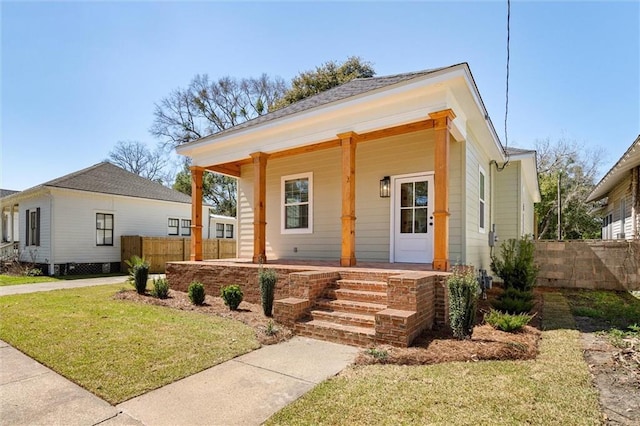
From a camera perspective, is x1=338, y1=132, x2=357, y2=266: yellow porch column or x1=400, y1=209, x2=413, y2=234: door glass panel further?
x1=400, y1=209, x2=413, y2=234: door glass panel

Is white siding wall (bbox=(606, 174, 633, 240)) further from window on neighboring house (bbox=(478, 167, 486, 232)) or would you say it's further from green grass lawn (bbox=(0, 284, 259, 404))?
green grass lawn (bbox=(0, 284, 259, 404))

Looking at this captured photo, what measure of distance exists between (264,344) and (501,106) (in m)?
7.84

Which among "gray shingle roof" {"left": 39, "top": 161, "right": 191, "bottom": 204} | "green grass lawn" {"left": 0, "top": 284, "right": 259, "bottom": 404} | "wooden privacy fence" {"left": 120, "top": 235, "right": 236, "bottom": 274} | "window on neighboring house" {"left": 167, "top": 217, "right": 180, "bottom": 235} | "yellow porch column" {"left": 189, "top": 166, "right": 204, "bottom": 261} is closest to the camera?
"green grass lawn" {"left": 0, "top": 284, "right": 259, "bottom": 404}

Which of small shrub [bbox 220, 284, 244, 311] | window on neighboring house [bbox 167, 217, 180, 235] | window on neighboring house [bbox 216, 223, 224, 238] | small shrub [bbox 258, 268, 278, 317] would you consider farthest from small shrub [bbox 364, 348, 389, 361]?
window on neighboring house [bbox 216, 223, 224, 238]

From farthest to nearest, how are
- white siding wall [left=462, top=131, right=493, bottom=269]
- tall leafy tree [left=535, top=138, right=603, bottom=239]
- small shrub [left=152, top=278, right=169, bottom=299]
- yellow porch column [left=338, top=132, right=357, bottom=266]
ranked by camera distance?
tall leafy tree [left=535, top=138, right=603, bottom=239] → small shrub [left=152, top=278, right=169, bottom=299] → white siding wall [left=462, top=131, right=493, bottom=269] → yellow porch column [left=338, top=132, right=357, bottom=266]

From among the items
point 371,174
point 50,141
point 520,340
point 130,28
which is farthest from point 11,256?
point 520,340

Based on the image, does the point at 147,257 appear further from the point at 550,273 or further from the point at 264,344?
the point at 550,273

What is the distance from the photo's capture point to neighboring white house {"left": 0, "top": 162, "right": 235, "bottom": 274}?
1298 centimetres

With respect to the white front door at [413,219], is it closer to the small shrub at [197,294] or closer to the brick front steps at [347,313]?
the brick front steps at [347,313]

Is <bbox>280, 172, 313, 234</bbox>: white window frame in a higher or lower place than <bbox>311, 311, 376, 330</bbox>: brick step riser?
higher

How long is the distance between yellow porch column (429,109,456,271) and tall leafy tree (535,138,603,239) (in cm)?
2126

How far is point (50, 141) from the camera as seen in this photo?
53.3ft

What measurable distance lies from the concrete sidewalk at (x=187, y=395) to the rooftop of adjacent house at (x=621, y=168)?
30.2 feet

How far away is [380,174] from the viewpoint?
25.7ft
